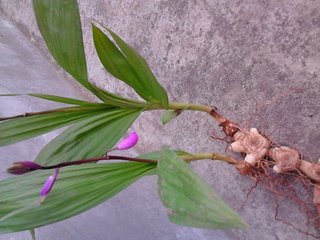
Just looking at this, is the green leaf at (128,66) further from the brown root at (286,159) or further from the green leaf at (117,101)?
the brown root at (286,159)

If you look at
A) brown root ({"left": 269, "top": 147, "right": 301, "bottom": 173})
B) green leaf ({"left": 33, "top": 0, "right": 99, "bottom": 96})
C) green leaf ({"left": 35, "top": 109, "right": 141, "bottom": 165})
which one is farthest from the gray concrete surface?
green leaf ({"left": 33, "top": 0, "right": 99, "bottom": 96})

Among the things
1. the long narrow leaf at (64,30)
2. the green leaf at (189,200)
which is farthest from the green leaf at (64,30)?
the green leaf at (189,200)

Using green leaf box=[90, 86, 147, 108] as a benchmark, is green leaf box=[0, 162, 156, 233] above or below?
below

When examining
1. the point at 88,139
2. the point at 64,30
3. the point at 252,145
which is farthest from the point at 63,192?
the point at 252,145

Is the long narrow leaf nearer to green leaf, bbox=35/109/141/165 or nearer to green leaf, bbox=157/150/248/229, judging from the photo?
green leaf, bbox=35/109/141/165

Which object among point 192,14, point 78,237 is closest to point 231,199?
point 78,237

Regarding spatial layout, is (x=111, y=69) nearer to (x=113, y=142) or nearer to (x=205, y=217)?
(x=113, y=142)

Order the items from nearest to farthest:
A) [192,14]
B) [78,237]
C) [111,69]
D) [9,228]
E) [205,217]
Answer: [205,217] < [9,228] < [111,69] < [78,237] < [192,14]
